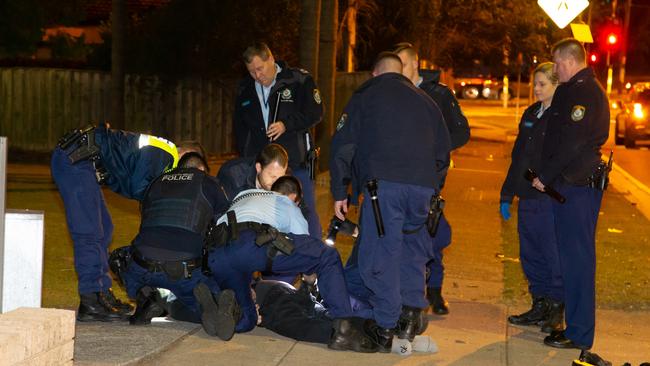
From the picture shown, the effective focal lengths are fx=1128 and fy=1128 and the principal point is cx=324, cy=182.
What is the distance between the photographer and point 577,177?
23.0ft

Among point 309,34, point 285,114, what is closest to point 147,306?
point 285,114

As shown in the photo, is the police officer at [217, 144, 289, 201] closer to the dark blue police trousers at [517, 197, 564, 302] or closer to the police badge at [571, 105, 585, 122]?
the dark blue police trousers at [517, 197, 564, 302]

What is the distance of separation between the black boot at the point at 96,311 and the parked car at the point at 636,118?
21.3 metres

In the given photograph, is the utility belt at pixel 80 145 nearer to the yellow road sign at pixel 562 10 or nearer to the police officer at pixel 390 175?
the police officer at pixel 390 175

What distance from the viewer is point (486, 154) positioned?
23.8 m

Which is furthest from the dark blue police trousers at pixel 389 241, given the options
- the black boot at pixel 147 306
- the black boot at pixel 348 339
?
the black boot at pixel 147 306

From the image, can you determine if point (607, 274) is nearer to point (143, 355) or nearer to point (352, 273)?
point (352, 273)

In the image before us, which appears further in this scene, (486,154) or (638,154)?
(638,154)

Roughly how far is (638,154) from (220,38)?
10.6m

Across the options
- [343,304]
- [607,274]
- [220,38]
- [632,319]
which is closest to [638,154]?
[220,38]

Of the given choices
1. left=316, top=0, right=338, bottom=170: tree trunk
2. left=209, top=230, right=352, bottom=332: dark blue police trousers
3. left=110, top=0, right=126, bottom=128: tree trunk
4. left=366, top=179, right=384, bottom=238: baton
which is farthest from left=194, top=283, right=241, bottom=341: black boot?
left=110, top=0, right=126, bottom=128: tree trunk

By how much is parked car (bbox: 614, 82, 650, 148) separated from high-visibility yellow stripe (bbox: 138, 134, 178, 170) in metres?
20.8

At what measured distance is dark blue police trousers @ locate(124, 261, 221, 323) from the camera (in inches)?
277

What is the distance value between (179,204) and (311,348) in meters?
1.21
